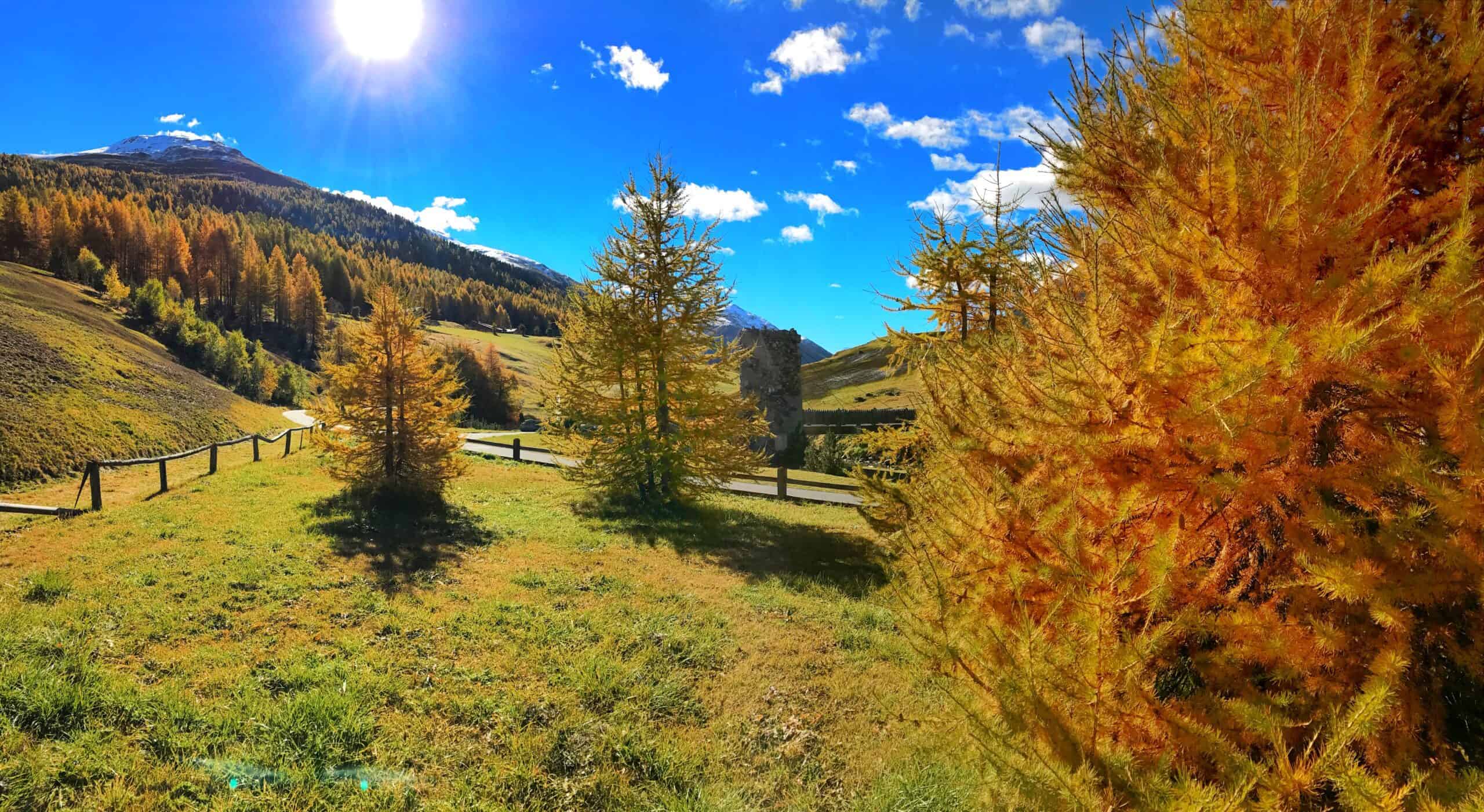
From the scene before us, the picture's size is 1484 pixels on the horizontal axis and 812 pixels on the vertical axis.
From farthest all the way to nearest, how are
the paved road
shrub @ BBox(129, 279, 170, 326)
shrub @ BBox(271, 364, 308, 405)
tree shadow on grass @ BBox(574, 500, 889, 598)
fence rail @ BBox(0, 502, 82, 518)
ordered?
1. shrub @ BBox(271, 364, 308, 405)
2. shrub @ BBox(129, 279, 170, 326)
3. the paved road
4. fence rail @ BBox(0, 502, 82, 518)
5. tree shadow on grass @ BBox(574, 500, 889, 598)

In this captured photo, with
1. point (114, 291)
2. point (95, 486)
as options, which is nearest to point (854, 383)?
point (95, 486)

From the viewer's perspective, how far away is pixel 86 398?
2775 centimetres

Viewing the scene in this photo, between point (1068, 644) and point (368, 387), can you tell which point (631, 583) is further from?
point (368, 387)

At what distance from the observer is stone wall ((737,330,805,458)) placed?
29.8 metres

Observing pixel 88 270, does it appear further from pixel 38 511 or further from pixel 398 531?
pixel 398 531

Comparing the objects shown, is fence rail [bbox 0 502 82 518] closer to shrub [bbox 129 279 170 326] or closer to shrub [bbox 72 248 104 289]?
shrub [bbox 129 279 170 326]

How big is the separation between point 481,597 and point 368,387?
900 centimetres

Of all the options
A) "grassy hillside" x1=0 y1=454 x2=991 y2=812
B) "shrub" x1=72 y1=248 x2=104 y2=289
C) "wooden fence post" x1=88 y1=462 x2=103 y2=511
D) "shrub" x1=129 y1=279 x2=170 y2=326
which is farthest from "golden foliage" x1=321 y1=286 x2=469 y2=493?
"shrub" x1=72 y1=248 x2=104 y2=289

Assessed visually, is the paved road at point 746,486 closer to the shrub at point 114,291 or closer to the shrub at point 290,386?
the shrub at point 290,386

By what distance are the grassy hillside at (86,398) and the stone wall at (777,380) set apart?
26744mm

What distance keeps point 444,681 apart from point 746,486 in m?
17.0

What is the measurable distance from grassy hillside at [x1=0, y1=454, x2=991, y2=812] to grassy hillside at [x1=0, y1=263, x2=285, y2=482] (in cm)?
1518

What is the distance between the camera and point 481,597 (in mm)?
9258

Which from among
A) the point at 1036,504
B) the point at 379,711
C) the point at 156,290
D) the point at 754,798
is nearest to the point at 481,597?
the point at 379,711
